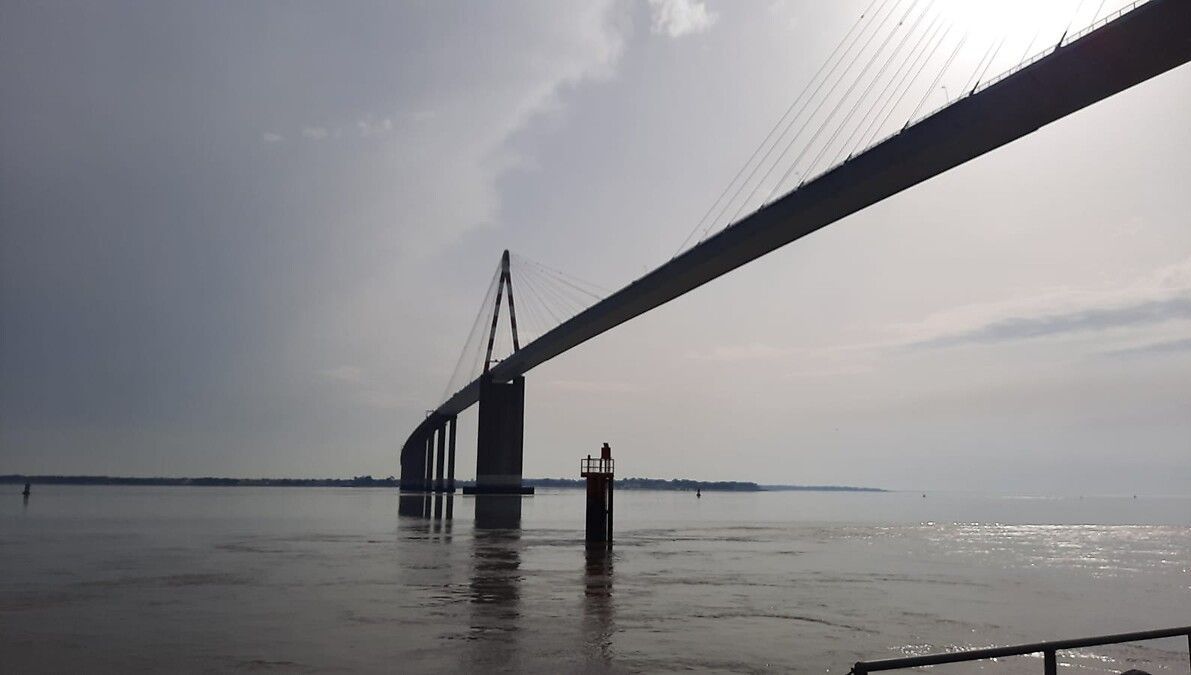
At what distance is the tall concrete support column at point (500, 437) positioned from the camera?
9662 cm

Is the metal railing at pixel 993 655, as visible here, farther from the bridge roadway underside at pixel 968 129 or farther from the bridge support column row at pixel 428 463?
the bridge support column row at pixel 428 463

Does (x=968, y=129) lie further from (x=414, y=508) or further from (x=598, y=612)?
(x=414, y=508)

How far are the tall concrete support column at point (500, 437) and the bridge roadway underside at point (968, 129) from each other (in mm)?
43356

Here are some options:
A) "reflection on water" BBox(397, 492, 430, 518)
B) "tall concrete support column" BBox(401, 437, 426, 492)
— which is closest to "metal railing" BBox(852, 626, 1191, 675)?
"reflection on water" BBox(397, 492, 430, 518)

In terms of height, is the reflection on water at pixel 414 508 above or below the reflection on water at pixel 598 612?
above

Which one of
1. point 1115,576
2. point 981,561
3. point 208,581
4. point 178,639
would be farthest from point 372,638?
point 981,561

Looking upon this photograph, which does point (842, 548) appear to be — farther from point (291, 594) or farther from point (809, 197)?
point (291, 594)

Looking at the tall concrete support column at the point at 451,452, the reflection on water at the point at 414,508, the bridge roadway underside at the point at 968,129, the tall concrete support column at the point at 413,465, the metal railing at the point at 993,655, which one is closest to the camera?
the metal railing at the point at 993,655

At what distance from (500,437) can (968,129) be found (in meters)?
71.1

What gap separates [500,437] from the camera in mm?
97625

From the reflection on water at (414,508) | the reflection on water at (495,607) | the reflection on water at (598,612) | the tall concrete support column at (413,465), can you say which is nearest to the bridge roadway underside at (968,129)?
the reflection on water at (598,612)

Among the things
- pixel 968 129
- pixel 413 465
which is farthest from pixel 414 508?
pixel 413 465

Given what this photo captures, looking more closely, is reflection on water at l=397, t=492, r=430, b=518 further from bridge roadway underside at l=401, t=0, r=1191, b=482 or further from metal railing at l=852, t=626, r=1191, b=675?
metal railing at l=852, t=626, r=1191, b=675

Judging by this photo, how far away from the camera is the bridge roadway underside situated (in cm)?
2702
